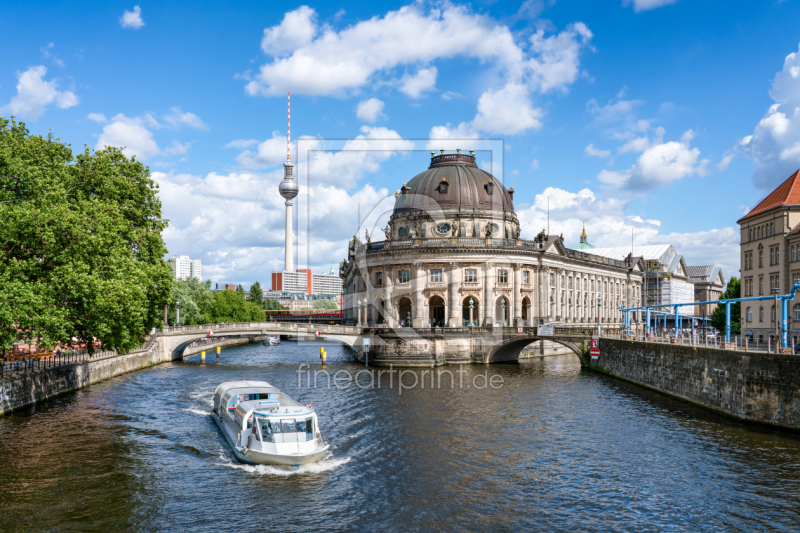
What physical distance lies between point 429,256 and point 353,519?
2929 inches

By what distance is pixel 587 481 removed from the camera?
A: 31578 mm

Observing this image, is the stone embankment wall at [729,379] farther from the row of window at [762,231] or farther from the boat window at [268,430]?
the boat window at [268,430]

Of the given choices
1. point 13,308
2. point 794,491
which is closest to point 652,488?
point 794,491

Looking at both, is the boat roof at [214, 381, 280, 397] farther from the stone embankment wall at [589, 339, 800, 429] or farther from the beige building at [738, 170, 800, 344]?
the beige building at [738, 170, 800, 344]

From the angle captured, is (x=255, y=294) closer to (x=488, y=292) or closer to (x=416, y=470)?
(x=488, y=292)

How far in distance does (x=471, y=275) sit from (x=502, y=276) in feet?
17.9

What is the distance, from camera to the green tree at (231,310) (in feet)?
418

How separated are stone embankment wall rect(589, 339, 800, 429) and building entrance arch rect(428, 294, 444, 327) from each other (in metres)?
45.8

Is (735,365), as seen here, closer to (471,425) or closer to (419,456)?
(471,425)

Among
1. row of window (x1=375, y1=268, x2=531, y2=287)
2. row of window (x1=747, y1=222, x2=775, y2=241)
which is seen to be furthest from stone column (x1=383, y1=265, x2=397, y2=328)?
row of window (x1=747, y1=222, x2=775, y2=241)

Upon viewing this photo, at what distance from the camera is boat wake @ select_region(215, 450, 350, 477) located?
32.7 metres

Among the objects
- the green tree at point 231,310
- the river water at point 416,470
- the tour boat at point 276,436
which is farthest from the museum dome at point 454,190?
the tour boat at point 276,436

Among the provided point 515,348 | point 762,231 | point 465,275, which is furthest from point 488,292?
point 762,231

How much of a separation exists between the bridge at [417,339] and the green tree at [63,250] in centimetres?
3491
